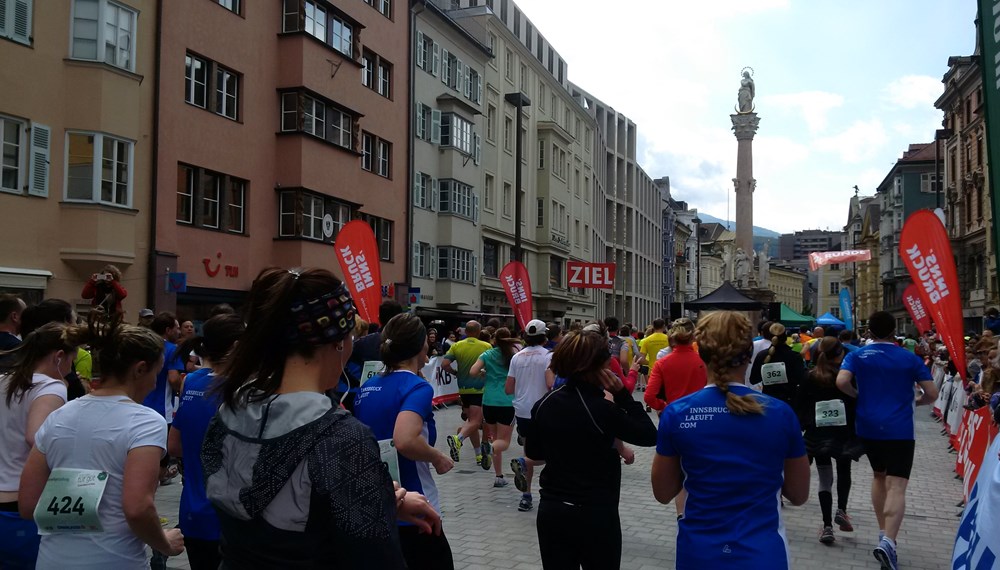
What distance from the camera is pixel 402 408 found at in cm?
462

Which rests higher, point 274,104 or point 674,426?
point 274,104

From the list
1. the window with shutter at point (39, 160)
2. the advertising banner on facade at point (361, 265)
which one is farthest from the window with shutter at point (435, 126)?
the advertising banner on facade at point (361, 265)

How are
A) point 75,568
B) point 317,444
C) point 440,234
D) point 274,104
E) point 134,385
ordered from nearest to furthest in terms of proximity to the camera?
1. point 317,444
2. point 75,568
3. point 134,385
4. point 274,104
5. point 440,234

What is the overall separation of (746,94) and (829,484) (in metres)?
40.6

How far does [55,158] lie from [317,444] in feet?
62.5

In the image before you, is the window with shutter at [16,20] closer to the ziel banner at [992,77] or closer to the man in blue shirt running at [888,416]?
the man in blue shirt running at [888,416]

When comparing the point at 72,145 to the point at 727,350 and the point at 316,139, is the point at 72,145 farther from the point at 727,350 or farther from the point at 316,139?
the point at 727,350

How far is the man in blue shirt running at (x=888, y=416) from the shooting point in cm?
708

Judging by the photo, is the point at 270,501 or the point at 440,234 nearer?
the point at 270,501

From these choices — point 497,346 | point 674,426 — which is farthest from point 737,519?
point 497,346

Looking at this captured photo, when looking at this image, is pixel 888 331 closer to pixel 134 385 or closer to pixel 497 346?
pixel 497 346

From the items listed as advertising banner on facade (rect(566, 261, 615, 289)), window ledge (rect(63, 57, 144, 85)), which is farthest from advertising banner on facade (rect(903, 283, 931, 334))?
window ledge (rect(63, 57, 144, 85))

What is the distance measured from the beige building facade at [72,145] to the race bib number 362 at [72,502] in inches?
639

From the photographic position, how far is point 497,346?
1100 cm
